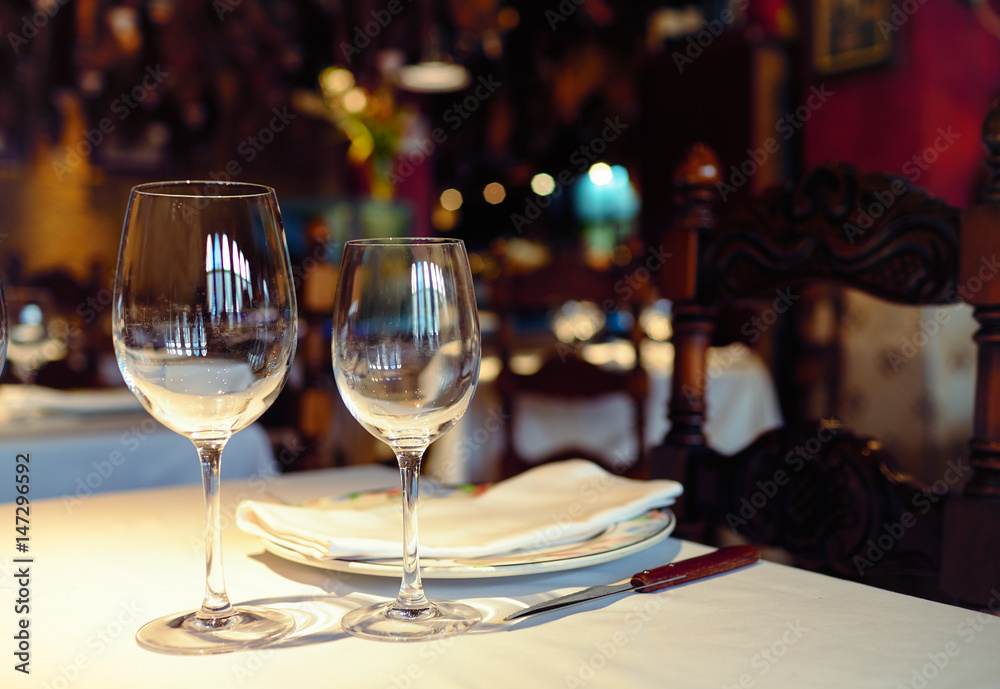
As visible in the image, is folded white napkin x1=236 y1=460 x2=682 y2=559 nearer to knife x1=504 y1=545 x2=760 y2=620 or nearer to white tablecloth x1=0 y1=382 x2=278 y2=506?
knife x1=504 y1=545 x2=760 y2=620

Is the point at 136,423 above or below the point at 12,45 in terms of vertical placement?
below

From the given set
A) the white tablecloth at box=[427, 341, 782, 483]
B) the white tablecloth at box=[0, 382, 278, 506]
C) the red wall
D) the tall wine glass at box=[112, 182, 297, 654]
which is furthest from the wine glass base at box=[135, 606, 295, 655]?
the red wall

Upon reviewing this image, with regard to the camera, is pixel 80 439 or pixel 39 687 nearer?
pixel 39 687

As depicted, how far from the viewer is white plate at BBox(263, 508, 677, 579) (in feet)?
1.75

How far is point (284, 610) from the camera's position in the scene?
0.51 metres

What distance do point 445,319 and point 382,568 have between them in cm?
Answer: 16

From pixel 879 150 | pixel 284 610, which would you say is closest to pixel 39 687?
pixel 284 610

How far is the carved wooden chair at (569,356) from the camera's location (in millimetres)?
2180

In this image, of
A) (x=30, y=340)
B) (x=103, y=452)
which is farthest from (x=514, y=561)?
(x=30, y=340)

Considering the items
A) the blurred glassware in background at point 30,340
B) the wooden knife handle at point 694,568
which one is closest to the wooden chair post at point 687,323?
the wooden knife handle at point 694,568

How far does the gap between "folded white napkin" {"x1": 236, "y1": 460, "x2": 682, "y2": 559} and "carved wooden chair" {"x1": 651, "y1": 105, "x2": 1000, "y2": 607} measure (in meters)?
0.21

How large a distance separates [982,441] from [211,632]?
0.59 metres

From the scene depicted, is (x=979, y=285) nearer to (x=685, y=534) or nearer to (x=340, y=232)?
(x=685, y=534)

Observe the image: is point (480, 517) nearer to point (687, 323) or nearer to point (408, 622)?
point (408, 622)
